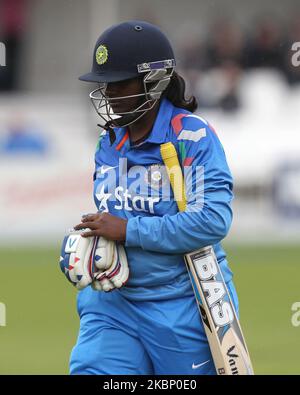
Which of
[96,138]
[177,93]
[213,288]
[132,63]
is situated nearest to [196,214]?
[213,288]

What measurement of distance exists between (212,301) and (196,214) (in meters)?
0.44

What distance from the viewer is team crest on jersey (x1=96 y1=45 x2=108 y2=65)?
225 inches

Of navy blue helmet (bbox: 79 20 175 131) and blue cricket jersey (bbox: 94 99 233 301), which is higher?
navy blue helmet (bbox: 79 20 175 131)

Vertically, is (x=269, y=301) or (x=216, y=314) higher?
(x=216, y=314)

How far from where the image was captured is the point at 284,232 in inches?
699

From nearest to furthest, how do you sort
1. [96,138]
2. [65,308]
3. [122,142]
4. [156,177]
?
[156,177] → [122,142] → [65,308] → [96,138]

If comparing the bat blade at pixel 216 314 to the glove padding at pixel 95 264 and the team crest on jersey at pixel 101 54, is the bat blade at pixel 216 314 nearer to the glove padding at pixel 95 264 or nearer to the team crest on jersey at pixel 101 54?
the glove padding at pixel 95 264

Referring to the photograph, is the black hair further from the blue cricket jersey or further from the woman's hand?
the woman's hand

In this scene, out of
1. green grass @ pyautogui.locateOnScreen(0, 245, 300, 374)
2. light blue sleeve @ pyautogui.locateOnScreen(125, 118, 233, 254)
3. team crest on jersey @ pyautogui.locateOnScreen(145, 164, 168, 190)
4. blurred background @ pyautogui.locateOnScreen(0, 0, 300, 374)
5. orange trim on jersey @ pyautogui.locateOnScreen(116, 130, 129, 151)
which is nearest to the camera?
light blue sleeve @ pyautogui.locateOnScreen(125, 118, 233, 254)

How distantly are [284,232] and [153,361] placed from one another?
12.3 metres

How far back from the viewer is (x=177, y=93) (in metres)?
5.86

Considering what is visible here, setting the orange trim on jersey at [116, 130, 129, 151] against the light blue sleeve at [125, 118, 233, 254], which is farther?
the orange trim on jersey at [116, 130, 129, 151]

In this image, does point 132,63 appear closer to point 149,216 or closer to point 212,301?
point 149,216

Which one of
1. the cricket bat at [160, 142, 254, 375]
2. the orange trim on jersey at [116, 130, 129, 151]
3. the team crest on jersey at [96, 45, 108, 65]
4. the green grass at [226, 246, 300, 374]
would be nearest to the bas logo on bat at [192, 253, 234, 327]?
the cricket bat at [160, 142, 254, 375]
